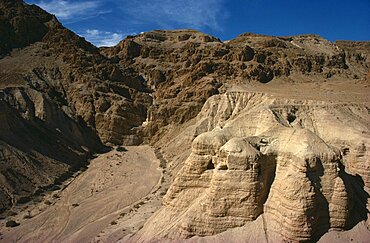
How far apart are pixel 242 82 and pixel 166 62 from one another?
18081 millimetres

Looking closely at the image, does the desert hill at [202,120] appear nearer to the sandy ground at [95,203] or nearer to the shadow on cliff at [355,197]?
the shadow on cliff at [355,197]

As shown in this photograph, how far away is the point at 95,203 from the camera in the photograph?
32281 millimetres

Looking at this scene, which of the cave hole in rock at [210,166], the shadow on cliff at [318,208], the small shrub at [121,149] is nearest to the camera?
the shadow on cliff at [318,208]

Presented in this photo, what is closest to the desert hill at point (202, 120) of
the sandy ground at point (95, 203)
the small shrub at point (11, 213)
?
the small shrub at point (11, 213)

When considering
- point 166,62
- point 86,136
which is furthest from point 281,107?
point 166,62

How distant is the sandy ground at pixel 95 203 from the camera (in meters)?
26.7

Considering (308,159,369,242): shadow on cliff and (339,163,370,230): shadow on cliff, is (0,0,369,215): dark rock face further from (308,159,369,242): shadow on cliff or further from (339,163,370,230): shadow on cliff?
(339,163,370,230): shadow on cliff

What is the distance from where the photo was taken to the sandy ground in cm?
2669

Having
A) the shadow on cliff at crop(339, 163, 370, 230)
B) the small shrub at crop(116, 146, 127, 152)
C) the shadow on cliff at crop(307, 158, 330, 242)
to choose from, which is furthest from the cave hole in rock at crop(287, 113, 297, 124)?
the small shrub at crop(116, 146, 127, 152)

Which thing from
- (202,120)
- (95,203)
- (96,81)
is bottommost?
(95,203)

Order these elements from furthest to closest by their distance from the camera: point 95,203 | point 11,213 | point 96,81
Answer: point 96,81, point 95,203, point 11,213

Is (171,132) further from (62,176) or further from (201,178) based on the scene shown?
(201,178)

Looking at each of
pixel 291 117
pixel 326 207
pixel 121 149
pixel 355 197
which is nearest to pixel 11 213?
pixel 121 149

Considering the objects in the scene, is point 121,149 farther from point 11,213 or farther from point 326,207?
point 326,207
